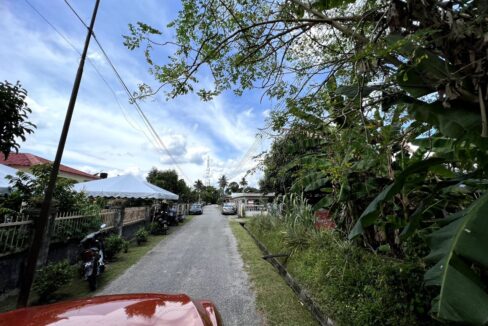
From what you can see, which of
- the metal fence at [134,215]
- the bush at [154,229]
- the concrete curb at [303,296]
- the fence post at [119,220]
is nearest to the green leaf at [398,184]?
the concrete curb at [303,296]

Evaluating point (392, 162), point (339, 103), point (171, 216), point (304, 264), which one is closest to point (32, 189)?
point (304, 264)

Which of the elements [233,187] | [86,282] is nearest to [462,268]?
[86,282]

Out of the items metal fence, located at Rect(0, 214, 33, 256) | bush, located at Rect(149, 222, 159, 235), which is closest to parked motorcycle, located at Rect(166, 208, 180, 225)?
bush, located at Rect(149, 222, 159, 235)

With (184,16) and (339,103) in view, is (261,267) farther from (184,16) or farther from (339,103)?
(184,16)

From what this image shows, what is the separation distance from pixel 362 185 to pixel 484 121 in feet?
8.77

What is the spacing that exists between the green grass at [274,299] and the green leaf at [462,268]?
267 cm

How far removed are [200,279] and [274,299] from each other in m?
2.07

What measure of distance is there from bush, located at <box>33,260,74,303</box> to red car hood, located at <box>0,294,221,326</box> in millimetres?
3757

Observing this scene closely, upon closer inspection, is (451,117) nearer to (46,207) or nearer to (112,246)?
(46,207)

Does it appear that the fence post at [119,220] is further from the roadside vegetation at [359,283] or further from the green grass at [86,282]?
the roadside vegetation at [359,283]

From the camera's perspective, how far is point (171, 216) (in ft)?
60.1

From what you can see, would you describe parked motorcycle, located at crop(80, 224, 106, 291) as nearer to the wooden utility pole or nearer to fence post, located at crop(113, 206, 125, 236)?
the wooden utility pole

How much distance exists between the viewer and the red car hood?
1.86 meters

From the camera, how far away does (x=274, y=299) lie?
5105 millimetres
